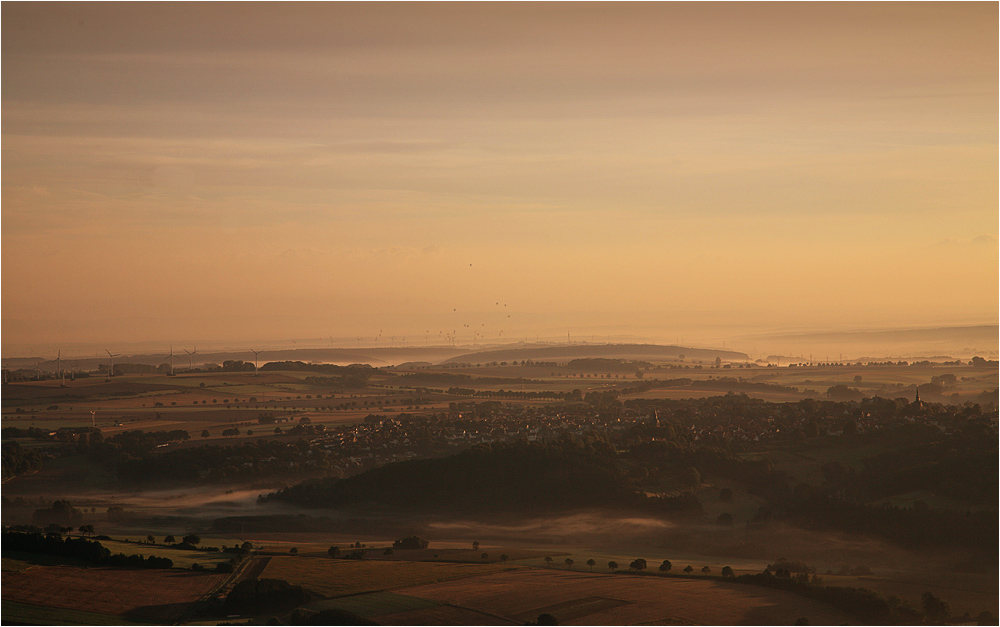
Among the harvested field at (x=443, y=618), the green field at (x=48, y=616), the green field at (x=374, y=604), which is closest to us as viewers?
the green field at (x=48, y=616)

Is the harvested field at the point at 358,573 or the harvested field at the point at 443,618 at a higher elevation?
the harvested field at the point at 443,618

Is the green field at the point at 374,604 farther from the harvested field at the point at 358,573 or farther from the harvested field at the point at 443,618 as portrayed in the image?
the harvested field at the point at 358,573

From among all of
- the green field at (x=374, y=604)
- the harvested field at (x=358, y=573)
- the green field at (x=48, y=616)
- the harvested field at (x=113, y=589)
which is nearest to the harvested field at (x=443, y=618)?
the green field at (x=374, y=604)

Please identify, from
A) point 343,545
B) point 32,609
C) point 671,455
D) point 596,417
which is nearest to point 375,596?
point 32,609

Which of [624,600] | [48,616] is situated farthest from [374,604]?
[48,616]

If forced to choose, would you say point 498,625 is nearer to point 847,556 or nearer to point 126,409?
point 847,556

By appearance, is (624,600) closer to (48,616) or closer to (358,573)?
(358,573)
